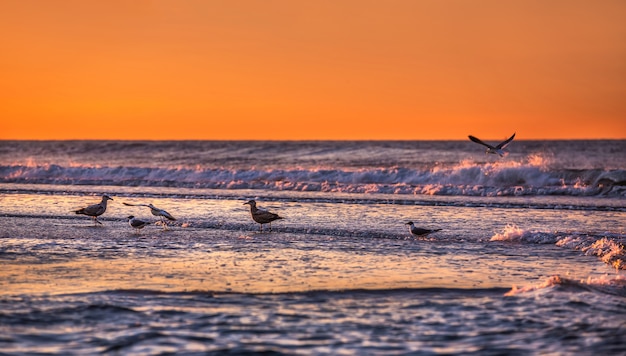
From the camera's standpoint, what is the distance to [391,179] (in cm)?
4181

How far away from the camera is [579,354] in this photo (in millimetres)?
6414

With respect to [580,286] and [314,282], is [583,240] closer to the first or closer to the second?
[580,286]

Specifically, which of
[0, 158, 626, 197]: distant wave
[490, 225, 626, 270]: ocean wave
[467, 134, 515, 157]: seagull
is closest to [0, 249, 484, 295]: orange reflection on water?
[490, 225, 626, 270]: ocean wave

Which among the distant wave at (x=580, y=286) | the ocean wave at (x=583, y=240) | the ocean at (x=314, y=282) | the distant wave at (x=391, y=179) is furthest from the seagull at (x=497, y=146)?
the distant wave at (x=580, y=286)

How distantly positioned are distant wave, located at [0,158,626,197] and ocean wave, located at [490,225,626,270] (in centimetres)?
1553

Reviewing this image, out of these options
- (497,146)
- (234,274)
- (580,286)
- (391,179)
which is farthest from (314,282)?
(391,179)

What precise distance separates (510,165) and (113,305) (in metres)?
34.5

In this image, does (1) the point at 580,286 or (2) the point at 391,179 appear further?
(2) the point at 391,179

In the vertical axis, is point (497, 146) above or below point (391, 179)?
above

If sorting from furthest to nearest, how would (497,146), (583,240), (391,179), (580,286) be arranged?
(391,179), (497,146), (583,240), (580,286)

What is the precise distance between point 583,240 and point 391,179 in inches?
1086

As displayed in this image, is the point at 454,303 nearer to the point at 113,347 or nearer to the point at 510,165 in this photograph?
the point at 113,347

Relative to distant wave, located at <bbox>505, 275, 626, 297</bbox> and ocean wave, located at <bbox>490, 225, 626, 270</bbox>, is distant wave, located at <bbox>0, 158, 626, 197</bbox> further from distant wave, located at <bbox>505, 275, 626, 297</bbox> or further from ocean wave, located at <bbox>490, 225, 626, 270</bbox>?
distant wave, located at <bbox>505, 275, 626, 297</bbox>

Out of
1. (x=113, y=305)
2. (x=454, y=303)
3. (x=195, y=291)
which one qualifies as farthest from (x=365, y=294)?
(x=113, y=305)
